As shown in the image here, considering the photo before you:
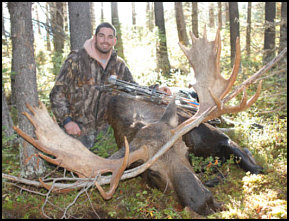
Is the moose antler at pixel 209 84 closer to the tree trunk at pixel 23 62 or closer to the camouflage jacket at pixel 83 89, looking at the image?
the camouflage jacket at pixel 83 89

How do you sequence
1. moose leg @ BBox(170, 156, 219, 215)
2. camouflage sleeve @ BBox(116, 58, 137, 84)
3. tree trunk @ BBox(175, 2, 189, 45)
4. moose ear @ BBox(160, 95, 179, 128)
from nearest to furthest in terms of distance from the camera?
moose leg @ BBox(170, 156, 219, 215), moose ear @ BBox(160, 95, 179, 128), camouflage sleeve @ BBox(116, 58, 137, 84), tree trunk @ BBox(175, 2, 189, 45)

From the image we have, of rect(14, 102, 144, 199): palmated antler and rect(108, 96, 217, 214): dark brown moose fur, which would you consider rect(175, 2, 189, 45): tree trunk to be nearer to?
rect(108, 96, 217, 214): dark brown moose fur

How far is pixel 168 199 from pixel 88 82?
116 inches

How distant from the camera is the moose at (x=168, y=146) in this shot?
3.28 metres

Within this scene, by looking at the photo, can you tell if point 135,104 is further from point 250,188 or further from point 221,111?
point 250,188

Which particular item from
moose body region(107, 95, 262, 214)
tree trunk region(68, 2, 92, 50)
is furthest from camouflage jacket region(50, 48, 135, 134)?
tree trunk region(68, 2, 92, 50)

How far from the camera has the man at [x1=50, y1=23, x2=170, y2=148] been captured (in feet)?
18.0

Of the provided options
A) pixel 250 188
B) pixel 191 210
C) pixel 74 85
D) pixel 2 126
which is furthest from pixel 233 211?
pixel 2 126

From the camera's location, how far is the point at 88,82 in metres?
5.74

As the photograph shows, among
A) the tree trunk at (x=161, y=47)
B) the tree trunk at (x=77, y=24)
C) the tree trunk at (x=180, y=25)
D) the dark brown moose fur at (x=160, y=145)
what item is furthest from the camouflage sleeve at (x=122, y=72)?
the tree trunk at (x=180, y=25)

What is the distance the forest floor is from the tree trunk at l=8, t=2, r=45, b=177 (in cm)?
43

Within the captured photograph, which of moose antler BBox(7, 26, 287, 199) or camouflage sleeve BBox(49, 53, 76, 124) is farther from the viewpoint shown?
camouflage sleeve BBox(49, 53, 76, 124)

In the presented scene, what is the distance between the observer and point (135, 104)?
519cm

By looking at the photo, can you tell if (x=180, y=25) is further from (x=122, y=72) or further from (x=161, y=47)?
(x=122, y=72)
